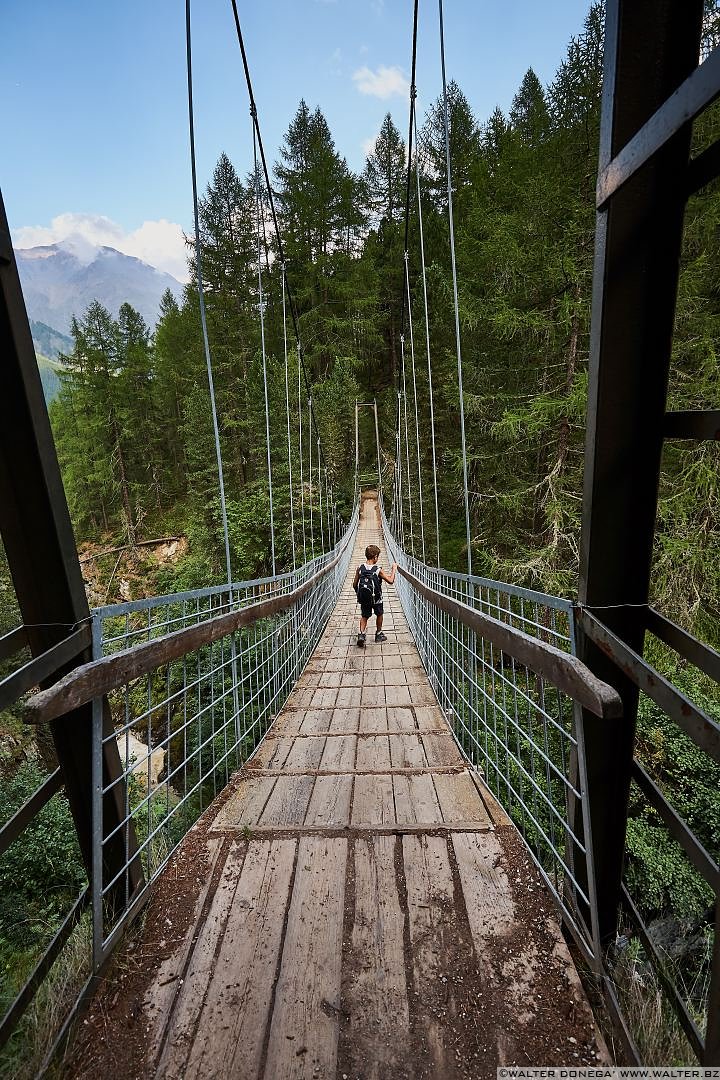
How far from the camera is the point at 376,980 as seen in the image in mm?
1126

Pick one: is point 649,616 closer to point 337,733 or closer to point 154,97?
point 337,733

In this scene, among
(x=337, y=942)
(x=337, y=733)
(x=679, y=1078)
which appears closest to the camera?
(x=679, y=1078)

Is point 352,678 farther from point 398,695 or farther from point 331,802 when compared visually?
point 331,802

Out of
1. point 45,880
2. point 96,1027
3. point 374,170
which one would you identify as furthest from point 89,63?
point 374,170

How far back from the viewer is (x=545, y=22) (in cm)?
543

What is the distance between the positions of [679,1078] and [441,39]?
598cm

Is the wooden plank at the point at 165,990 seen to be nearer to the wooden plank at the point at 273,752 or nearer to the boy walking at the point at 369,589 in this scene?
the wooden plank at the point at 273,752

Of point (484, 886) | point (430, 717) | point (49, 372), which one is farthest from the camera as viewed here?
point (49, 372)

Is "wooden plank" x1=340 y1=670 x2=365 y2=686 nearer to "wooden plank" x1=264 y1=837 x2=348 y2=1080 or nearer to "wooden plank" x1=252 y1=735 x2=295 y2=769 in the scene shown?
"wooden plank" x1=252 y1=735 x2=295 y2=769

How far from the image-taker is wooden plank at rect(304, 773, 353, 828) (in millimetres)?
1776

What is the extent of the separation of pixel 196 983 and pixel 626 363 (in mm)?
1809

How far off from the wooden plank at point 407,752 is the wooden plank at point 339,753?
0.71ft

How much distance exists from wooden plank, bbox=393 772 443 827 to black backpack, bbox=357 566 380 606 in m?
2.96

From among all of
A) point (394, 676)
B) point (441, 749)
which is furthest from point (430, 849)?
point (394, 676)
